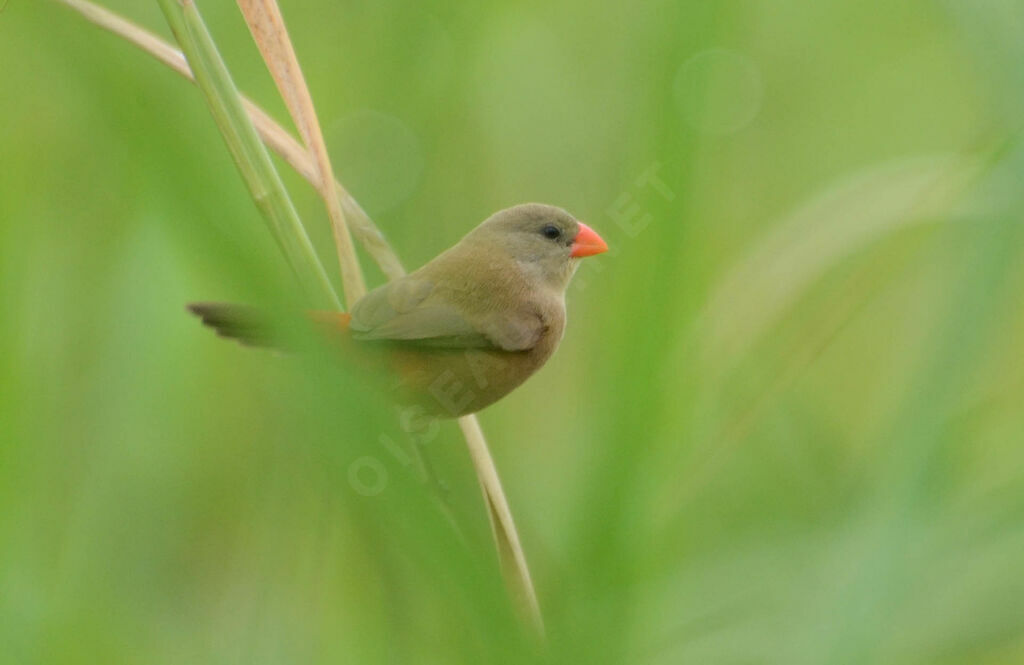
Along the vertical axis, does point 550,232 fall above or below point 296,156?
below

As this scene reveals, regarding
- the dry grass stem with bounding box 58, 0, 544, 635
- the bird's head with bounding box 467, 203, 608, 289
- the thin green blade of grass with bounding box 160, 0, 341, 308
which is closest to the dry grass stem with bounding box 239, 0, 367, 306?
the dry grass stem with bounding box 58, 0, 544, 635

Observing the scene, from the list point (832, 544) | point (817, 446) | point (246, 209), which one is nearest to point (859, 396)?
point (817, 446)

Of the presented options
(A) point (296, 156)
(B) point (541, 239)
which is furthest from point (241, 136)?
(B) point (541, 239)

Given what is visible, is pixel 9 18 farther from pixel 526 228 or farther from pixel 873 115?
pixel 873 115

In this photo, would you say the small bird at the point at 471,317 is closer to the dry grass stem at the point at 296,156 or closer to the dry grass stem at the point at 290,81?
the dry grass stem at the point at 296,156

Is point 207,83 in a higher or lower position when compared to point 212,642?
higher

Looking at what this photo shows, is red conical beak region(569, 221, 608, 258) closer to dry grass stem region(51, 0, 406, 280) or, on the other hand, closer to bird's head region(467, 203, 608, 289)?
→ bird's head region(467, 203, 608, 289)

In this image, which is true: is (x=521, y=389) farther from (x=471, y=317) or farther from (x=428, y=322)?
(x=428, y=322)
